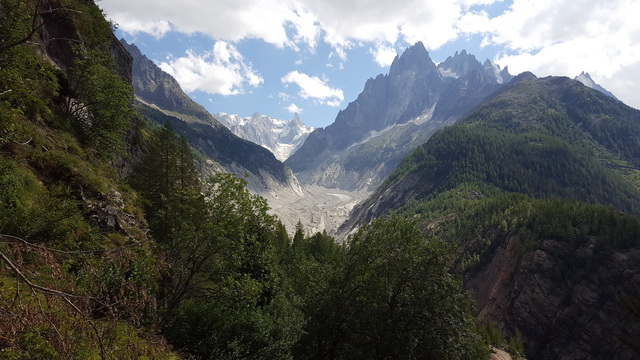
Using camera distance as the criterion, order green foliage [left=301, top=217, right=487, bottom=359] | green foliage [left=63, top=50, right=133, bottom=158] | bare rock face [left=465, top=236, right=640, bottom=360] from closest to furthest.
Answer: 1. green foliage [left=301, top=217, right=487, bottom=359]
2. green foliage [left=63, top=50, right=133, bottom=158]
3. bare rock face [left=465, top=236, right=640, bottom=360]

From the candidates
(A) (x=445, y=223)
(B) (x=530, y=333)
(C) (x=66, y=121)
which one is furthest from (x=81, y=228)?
(A) (x=445, y=223)

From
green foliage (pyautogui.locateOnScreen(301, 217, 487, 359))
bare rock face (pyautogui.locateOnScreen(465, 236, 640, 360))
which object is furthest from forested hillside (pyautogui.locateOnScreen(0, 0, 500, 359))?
bare rock face (pyautogui.locateOnScreen(465, 236, 640, 360))

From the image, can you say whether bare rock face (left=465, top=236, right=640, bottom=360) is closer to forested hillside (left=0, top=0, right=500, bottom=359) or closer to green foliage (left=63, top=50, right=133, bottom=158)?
forested hillside (left=0, top=0, right=500, bottom=359)

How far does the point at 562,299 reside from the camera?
104 m

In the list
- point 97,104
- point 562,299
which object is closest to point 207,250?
point 97,104

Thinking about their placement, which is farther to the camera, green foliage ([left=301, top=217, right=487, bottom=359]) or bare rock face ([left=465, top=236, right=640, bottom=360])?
bare rock face ([left=465, top=236, right=640, bottom=360])

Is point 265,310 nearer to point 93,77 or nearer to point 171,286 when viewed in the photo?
point 171,286

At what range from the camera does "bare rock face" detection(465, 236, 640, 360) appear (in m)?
91.5

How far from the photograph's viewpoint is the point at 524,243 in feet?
395

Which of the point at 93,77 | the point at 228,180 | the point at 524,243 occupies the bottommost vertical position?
the point at 228,180

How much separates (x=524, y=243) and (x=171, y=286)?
128000 mm

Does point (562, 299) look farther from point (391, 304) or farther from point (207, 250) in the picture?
point (207, 250)

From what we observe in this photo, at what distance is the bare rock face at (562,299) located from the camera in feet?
300

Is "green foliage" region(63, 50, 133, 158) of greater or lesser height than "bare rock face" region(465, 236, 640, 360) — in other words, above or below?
below
